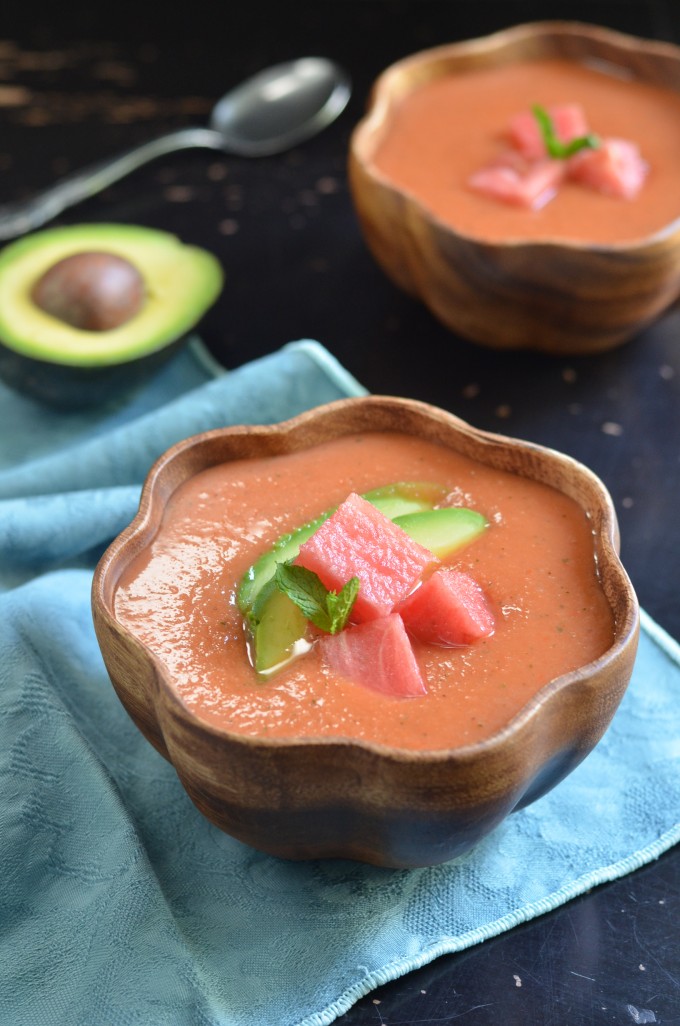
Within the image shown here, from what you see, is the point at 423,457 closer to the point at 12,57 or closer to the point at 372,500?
the point at 372,500

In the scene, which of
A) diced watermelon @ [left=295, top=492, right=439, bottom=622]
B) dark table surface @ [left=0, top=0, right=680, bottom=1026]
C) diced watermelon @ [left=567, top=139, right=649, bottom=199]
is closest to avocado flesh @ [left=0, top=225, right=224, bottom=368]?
dark table surface @ [left=0, top=0, right=680, bottom=1026]

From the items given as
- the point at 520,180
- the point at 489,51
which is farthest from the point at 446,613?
the point at 489,51

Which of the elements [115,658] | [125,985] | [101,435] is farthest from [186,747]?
[101,435]

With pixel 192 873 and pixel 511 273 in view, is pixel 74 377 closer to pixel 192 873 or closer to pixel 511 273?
pixel 511 273

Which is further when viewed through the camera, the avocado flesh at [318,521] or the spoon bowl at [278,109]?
the spoon bowl at [278,109]

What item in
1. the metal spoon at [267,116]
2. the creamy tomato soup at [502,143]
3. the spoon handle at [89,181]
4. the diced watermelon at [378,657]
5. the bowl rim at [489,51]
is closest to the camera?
the diced watermelon at [378,657]

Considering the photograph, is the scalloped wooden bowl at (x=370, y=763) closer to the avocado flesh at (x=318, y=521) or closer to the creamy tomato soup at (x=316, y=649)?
the creamy tomato soup at (x=316, y=649)

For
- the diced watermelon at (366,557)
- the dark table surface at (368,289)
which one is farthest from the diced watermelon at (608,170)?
the diced watermelon at (366,557)
